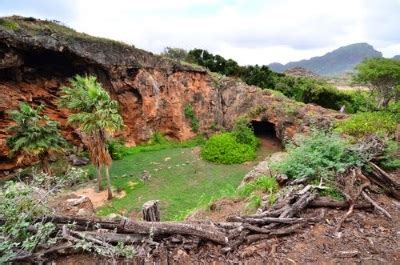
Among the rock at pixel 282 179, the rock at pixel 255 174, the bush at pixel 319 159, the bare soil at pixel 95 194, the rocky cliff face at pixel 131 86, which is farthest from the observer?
the rocky cliff face at pixel 131 86

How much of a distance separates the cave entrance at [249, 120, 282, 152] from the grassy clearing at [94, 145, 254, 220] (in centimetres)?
437

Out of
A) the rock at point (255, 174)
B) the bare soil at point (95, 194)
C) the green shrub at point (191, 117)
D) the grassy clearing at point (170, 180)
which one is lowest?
the bare soil at point (95, 194)

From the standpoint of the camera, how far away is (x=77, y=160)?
2125 cm

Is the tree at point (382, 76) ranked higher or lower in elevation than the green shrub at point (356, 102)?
higher

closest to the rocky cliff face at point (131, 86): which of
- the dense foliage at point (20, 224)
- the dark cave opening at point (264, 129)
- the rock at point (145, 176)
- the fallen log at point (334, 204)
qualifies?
the dark cave opening at point (264, 129)

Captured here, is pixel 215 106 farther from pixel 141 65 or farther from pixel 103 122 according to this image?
pixel 103 122

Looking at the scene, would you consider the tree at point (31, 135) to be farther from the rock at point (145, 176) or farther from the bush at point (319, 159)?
the bush at point (319, 159)

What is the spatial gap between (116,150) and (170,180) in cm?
622

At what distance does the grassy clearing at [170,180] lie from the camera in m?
14.7

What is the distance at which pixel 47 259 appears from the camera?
356cm

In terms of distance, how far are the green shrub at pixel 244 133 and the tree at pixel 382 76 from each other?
8200 millimetres

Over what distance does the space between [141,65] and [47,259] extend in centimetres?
2260

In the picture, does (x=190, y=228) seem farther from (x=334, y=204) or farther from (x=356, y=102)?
(x=356, y=102)

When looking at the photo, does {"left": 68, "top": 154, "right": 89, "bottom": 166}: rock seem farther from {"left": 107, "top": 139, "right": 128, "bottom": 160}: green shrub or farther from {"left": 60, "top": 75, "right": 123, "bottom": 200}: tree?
{"left": 60, "top": 75, "right": 123, "bottom": 200}: tree
